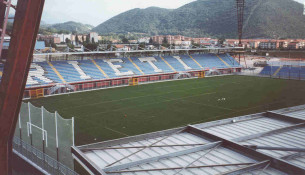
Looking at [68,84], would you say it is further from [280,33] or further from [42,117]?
[280,33]

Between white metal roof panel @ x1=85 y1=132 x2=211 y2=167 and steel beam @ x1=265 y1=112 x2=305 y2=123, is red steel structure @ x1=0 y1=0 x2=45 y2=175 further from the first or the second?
steel beam @ x1=265 y1=112 x2=305 y2=123

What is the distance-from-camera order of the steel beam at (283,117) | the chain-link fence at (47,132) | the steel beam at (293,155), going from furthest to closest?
the steel beam at (283,117)
the chain-link fence at (47,132)
the steel beam at (293,155)

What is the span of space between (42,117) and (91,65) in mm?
31628

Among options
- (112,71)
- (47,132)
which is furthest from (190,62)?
(47,132)

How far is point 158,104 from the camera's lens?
29297 mm

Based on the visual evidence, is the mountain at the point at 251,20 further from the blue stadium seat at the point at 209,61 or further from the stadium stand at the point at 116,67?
the stadium stand at the point at 116,67

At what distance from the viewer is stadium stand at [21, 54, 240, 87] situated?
1486 inches

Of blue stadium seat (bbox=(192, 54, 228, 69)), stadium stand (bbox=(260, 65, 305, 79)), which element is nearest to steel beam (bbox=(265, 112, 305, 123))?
stadium stand (bbox=(260, 65, 305, 79))

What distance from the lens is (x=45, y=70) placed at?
38.7m

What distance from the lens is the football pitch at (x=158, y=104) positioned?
2158 centimetres

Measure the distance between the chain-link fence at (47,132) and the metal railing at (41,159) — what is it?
183mm

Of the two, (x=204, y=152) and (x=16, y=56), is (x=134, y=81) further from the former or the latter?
(x=16, y=56)

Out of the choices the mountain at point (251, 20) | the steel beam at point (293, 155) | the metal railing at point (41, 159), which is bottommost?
the metal railing at point (41, 159)

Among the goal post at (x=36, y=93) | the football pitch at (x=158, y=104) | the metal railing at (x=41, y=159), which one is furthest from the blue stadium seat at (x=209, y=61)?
the metal railing at (x=41, y=159)
